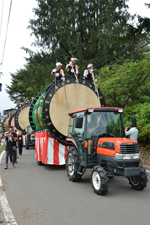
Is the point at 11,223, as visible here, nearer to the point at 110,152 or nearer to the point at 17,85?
the point at 110,152

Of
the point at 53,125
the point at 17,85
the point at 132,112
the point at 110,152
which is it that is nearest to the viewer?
the point at 110,152

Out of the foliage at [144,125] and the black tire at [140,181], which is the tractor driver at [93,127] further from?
the foliage at [144,125]

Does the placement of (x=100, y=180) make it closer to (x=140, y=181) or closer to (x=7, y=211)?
(x=140, y=181)

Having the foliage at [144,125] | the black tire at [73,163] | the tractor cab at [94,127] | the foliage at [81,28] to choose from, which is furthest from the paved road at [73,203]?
the foliage at [81,28]

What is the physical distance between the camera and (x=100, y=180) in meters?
5.84

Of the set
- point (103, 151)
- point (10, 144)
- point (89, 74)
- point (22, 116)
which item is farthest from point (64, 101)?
point (22, 116)

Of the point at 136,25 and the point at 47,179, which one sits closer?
the point at 47,179

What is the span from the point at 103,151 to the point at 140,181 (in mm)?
1183

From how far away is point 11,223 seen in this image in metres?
4.36

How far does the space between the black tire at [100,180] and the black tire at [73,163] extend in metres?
1.06

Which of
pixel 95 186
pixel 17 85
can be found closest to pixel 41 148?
pixel 95 186

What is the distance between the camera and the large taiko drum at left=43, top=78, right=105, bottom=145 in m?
9.41

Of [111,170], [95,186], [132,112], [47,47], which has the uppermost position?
[47,47]

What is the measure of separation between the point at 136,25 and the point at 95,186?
330 inches
